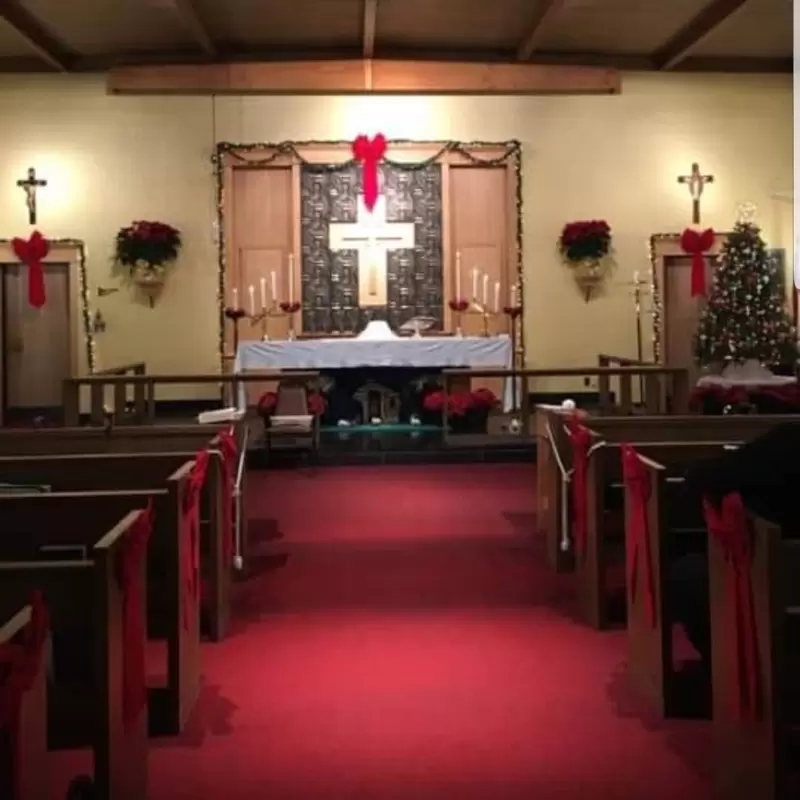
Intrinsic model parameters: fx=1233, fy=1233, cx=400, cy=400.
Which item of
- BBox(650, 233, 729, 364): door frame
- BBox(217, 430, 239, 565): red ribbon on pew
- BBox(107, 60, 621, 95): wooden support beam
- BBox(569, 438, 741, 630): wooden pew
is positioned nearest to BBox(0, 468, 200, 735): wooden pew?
BBox(217, 430, 239, 565): red ribbon on pew

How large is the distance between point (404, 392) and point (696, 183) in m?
3.81

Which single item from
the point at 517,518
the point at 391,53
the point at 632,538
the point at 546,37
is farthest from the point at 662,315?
the point at 632,538

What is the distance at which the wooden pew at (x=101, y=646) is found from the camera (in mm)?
2727

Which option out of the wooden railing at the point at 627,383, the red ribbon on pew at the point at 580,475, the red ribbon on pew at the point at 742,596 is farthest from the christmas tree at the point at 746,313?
the red ribbon on pew at the point at 742,596

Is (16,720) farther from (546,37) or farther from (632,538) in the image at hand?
(546,37)

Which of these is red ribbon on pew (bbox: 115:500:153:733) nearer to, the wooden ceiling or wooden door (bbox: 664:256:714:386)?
the wooden ceiling

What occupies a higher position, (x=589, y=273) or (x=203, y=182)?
(x=203, y=182)

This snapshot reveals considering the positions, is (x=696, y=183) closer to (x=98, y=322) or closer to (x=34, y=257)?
(x=98, y=322)

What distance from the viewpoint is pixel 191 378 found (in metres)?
9.95

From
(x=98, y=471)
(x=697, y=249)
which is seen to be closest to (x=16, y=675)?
(x=98, y=471)

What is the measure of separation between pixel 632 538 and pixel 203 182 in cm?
910

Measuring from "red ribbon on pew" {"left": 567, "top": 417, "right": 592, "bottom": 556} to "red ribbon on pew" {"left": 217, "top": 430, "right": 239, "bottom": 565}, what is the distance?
57.0 inches

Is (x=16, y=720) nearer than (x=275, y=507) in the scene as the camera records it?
Yes

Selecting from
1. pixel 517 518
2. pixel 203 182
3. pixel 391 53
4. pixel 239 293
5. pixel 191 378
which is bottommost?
pixel 517 518
